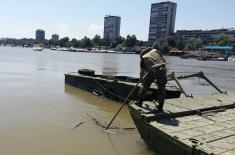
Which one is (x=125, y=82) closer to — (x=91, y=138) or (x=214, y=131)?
(x=91, y=138)

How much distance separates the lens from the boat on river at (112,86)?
15195 millimetres

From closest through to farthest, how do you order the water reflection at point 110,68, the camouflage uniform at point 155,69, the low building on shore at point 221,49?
1. the camouflage uniform at point 155,69
2. the water reflection at point 110,68
3. the low building on shore at point 221,49

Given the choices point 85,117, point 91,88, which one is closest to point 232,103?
point 85,117

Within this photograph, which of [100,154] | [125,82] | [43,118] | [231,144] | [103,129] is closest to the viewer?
[231,144]

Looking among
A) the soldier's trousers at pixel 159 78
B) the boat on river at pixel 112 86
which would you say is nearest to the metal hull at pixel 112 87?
the boat on river at pixel 112 86

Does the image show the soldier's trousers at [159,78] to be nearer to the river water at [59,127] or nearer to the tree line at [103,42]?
the river water at [59,127]

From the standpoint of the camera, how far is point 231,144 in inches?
271

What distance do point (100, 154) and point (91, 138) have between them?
1354 millimetres

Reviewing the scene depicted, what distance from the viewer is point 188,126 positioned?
8164 millimetres

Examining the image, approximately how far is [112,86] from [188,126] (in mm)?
9464

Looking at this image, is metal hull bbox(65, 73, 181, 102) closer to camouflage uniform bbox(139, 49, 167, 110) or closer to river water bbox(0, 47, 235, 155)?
river water bbox(0, 47, 235, 155)

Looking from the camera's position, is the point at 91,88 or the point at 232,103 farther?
the point at 91,88

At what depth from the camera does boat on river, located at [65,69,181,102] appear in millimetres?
15195

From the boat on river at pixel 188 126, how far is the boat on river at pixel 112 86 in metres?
4.15
